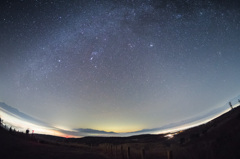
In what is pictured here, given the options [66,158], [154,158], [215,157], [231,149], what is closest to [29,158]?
[66,158]

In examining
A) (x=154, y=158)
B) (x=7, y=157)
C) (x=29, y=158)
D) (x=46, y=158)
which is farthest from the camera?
(x=154, y=158)

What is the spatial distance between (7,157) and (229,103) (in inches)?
3401

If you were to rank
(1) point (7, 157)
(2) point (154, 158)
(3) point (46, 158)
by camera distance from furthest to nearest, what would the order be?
(2) point (154, 158), (3) point (46, 158), (1) point (7, 157)

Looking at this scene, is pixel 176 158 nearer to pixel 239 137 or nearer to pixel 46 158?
pixel 239 137

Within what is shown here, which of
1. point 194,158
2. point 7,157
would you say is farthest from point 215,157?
point 7,157

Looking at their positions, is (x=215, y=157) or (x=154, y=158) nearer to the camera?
(x=215, y=157)

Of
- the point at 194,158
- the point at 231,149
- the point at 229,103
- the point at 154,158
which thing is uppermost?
the point at 229,103

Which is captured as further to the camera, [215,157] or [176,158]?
[176,158]

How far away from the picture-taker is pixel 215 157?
1171 centimetres

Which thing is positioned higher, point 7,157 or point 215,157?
point 7,157

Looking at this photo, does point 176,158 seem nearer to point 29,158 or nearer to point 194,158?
point 194,158

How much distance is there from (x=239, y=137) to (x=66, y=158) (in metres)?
18.9

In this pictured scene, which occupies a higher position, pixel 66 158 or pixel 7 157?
pixel 7 157

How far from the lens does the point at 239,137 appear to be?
44.6 ft
